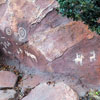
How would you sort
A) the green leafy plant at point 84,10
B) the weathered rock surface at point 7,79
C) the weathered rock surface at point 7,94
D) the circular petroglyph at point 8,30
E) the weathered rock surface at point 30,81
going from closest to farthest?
the green leafy plant at point 84,10, the weathered rock surface at point 7,94, the weathered rock surface at point 30,81, the weathered rock surface at point 7,79, the circular petroglyph at point 8,30

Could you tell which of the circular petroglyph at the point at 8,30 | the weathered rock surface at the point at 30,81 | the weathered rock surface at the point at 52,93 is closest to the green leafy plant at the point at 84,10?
the weathered rock surface at the point at 52,93

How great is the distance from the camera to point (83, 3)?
6.46ft

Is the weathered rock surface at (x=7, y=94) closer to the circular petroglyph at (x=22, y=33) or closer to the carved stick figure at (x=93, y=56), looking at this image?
the circular petroglyph at (x=22, y=33)

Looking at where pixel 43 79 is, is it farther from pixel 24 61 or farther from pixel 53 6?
pixel 53 6

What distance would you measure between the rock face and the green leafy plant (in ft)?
3.66

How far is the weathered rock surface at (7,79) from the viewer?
167 inches

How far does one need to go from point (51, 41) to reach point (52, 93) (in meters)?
1.04

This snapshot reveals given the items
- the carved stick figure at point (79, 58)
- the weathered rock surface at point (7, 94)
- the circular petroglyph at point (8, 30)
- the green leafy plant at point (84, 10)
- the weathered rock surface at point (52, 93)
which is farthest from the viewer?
the circular petroglyph at point (8, 30)

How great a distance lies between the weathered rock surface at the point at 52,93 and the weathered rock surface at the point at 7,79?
0.75 m

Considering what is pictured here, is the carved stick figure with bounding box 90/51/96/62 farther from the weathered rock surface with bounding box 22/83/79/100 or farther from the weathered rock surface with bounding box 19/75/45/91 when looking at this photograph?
the weathered rock surface with bounding box 19/75/45/91

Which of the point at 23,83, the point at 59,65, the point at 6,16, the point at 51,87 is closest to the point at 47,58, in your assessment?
the point at 59,65

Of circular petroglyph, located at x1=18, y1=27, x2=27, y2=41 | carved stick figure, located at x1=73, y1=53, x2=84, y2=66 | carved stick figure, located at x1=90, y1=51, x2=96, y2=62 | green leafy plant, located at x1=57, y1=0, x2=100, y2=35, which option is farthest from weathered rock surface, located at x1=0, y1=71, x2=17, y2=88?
green leafy plant, located at x1=57, y1=0, x2=100, y2=35

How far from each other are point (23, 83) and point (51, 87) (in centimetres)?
89

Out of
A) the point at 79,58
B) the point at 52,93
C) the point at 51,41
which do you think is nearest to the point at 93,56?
the point at 79,58
